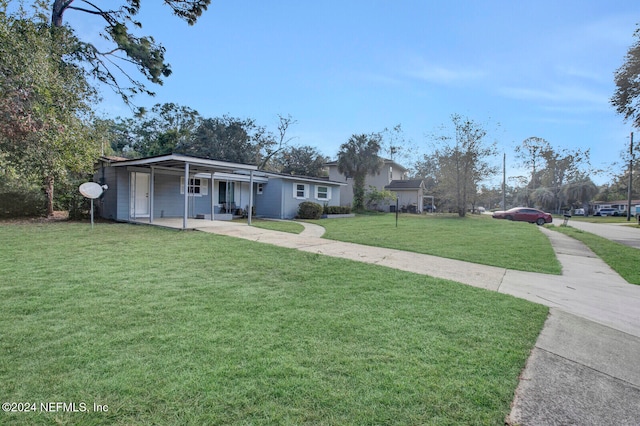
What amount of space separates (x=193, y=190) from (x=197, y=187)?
34 centimetres

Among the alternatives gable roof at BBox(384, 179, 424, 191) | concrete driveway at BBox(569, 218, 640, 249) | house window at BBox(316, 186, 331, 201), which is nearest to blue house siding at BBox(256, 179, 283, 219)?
house window at BBox(316, 186, 331, 201)

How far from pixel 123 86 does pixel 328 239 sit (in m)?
11.0

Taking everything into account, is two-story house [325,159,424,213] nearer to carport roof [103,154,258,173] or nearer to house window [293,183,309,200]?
house window [293,183,309,200]

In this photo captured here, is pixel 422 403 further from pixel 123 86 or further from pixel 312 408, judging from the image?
pixel 123 86

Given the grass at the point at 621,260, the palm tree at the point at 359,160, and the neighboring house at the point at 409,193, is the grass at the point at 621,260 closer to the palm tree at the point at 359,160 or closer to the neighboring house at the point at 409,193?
the palm tree at the point at 359,160

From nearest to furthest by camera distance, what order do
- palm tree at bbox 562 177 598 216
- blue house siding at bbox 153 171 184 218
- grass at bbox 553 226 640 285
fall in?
grass at bbox 553 226 640 285
blue house siding at bbox 153 171 184 218
palm tree at bbox 562 177 598 216

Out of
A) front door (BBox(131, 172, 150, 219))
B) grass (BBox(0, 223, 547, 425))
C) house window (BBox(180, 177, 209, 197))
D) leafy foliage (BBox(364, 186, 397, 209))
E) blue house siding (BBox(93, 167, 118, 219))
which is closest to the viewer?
grass (BBox(0, 223, 547, 425))

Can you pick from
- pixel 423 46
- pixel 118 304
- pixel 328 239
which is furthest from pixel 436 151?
pixel 118 304

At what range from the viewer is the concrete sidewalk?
219cm

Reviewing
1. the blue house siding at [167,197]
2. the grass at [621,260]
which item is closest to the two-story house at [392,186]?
the blue house siding at [167,197]

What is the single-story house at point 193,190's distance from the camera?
44.4 ft

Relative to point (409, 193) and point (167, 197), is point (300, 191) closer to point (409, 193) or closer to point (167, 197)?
point (167, 197)

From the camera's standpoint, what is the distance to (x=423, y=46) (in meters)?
13.0

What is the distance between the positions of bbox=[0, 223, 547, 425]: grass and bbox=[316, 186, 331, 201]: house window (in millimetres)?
16841
